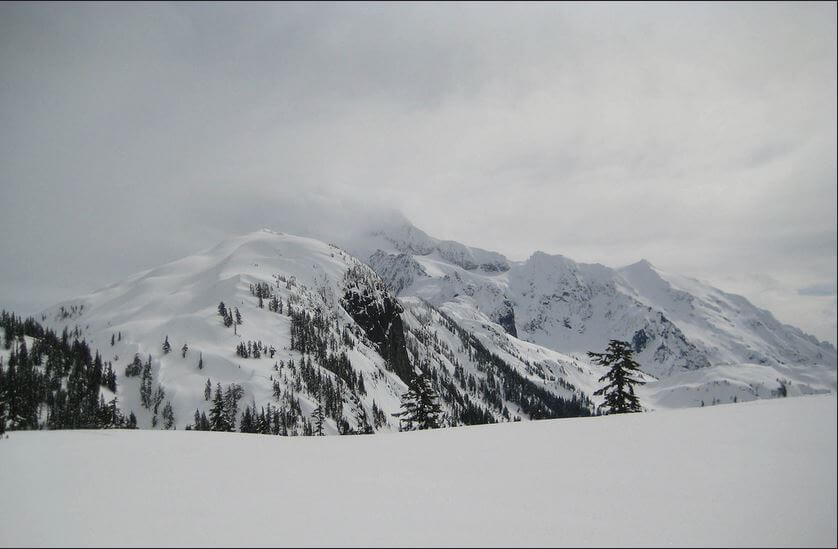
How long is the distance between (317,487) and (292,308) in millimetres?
190977

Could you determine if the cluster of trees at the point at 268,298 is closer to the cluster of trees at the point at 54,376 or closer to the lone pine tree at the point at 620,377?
the cluster of trees at the point at 54,376

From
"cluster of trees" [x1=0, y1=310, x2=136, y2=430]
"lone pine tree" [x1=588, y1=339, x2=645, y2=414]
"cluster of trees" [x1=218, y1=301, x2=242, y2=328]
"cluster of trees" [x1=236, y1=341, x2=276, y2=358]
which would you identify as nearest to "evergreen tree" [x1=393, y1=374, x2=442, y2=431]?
"lone pine tree" [x1=588, y1=339, x2=645, y2=414]

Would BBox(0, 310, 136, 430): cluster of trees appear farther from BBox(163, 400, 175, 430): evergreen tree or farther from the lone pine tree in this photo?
the lone pine tree

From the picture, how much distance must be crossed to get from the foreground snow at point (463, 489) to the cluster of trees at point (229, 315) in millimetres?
169907

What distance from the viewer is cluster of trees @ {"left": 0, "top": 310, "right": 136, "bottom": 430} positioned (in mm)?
90856

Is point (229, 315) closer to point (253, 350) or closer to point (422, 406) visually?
point (253, 350)

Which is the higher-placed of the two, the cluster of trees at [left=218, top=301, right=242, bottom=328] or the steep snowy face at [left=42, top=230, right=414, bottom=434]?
the cluster of trees at [left=218, top=301, right=242, bottom=328]

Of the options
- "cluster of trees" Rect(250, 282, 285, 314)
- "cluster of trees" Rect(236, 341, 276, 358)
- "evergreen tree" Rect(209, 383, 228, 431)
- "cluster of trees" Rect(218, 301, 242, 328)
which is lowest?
"evergreen tree" Rect(209, 383, 228, 431)

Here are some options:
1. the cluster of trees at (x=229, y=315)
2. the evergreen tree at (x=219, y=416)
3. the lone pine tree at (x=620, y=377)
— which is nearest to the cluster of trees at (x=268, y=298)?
the cluster of trees at (x=229, y=315)

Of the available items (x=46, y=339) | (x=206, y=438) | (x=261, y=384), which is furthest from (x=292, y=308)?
(x=206, y=438)

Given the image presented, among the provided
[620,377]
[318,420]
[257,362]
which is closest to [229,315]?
[257,362]

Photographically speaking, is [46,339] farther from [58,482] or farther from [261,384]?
[58,482]

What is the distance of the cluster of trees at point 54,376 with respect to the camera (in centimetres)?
9086

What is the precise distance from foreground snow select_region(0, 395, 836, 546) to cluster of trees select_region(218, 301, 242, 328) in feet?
557
